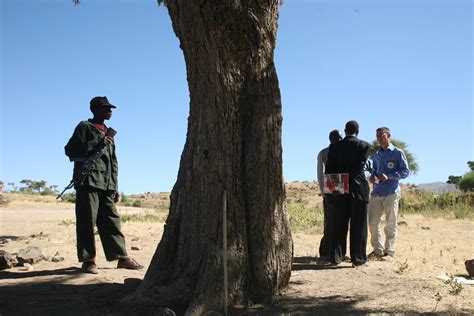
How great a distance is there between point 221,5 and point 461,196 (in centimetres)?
1692

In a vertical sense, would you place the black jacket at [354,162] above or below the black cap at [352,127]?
below

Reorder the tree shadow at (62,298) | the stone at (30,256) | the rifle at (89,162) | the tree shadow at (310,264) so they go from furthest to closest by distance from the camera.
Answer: the stone at (30,256) < the tree shadow at (310,264) < the rifle at (89,162) < the tree shadow at (62,298)

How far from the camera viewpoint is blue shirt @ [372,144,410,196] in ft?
24.8

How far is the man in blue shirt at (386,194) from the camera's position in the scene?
7559 millimetres

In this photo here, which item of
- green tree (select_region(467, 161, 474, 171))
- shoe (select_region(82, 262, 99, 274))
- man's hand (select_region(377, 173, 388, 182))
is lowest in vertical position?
shoe (select_region(82, 262, 99, 274))

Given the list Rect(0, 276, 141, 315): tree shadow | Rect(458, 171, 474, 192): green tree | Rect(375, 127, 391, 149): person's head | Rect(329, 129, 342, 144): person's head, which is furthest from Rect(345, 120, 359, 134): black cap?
Rect(458, 171, 474, 192): green tree

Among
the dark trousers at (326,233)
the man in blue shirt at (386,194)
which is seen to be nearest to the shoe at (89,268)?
the dark trousers at (326,233)

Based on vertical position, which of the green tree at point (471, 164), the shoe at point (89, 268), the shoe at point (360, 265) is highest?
the green tree at point (471, 164)

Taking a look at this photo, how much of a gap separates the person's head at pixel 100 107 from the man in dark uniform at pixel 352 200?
3.13m

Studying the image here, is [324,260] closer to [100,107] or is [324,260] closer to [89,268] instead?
[89,268]

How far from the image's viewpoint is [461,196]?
18.9 metres

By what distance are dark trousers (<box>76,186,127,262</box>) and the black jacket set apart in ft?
10.1

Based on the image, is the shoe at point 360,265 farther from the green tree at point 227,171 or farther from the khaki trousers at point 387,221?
the green tree at point 227,171

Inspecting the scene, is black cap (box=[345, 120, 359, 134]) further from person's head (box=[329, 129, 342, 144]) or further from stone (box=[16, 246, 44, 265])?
stone (box=[16, 246, 44, 265])
